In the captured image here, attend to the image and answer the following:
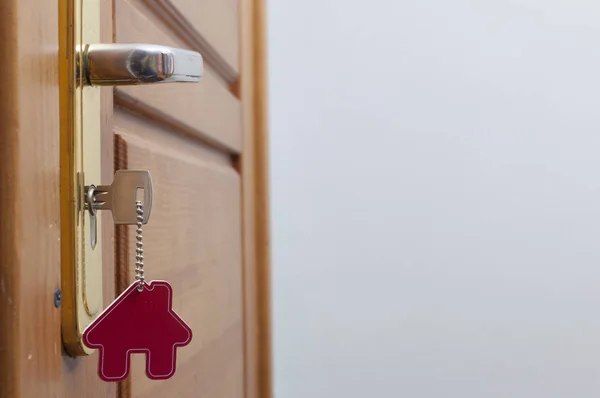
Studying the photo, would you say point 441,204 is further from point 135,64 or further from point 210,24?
point 135,64

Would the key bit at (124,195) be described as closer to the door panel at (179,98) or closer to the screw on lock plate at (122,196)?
the screw on lock plate at (122,196)

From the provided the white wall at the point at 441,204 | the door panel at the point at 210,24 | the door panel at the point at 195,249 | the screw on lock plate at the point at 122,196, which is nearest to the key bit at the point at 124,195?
the screw on lock plate at the point at 122,196

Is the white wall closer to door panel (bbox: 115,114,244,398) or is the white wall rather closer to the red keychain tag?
door panel (bbox: 115,114,244,398)

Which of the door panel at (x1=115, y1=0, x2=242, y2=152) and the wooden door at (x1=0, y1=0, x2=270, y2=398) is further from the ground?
the door panel at (x1=115, y1=0, x2=242, y2=152)

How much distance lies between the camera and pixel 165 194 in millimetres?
612

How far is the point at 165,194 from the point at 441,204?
76 cm

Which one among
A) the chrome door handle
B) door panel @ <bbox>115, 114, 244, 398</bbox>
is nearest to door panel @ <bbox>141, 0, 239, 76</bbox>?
door panel @ <bbox>115, 114, 244, 398</bbox>

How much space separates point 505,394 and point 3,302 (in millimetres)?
1136

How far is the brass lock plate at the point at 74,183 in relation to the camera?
343 millimetres

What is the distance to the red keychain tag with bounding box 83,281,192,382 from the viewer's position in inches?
13.5

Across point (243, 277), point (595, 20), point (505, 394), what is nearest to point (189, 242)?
point (243, 277)

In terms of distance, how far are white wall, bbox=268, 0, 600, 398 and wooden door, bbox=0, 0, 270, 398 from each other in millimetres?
145

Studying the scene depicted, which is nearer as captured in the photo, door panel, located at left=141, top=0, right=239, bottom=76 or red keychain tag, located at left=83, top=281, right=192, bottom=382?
red keychain tag, located at left=83, top=281, right=192, bottom=382

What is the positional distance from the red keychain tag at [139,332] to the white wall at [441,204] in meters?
0.94
